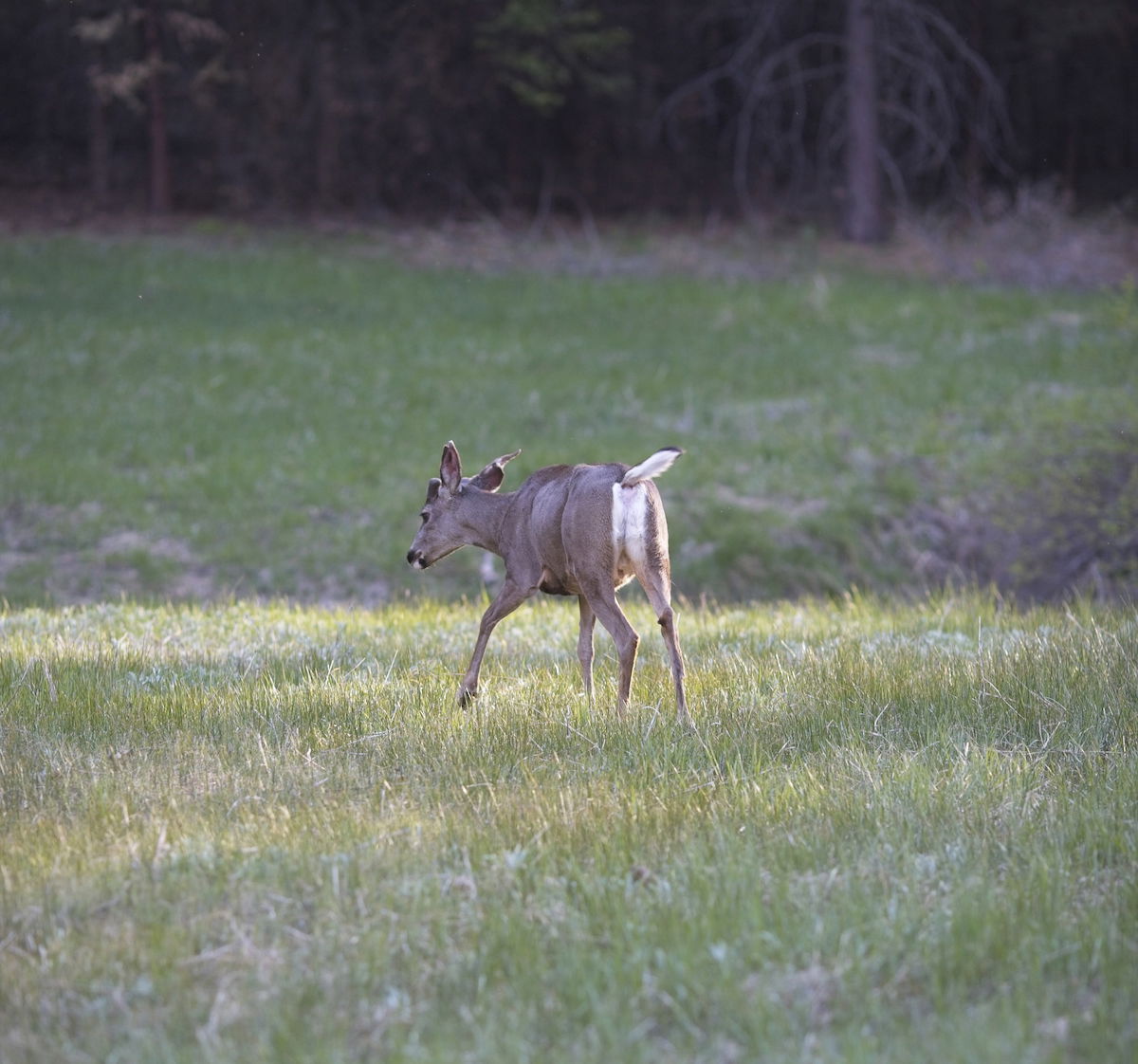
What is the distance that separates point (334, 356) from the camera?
21125mm

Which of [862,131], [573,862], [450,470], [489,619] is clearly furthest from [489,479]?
[862,131]

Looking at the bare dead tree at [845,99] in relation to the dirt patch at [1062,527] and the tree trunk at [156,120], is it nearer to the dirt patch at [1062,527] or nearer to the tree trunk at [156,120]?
the tree trunk at [156,120]

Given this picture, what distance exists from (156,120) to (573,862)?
93.7ft

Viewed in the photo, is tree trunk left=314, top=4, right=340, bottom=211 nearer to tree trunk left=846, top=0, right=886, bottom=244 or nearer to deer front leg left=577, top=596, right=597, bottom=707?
tree trunk left=846, top=0, right=886, bottom=244

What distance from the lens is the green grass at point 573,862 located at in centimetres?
377

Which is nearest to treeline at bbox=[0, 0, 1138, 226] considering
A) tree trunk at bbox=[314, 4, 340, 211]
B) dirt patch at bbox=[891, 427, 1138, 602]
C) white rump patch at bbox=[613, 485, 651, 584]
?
tree trunk at bbox=[314, 4, 340, 211]

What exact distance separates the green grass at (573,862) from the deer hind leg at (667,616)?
0.13 meters

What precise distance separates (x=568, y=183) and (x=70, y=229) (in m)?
11.9

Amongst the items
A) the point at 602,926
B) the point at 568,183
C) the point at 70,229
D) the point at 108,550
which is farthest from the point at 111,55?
the point at 602,926

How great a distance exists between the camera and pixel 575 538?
641cm

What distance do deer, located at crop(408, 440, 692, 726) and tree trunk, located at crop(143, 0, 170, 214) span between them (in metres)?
24.5

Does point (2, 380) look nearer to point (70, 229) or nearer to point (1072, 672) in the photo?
point (70, 229)

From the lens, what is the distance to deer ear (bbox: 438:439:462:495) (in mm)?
7117

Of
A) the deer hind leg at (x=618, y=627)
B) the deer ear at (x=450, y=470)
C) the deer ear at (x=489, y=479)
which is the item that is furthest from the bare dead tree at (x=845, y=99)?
the deer hind leg at (x=618, y=627)
